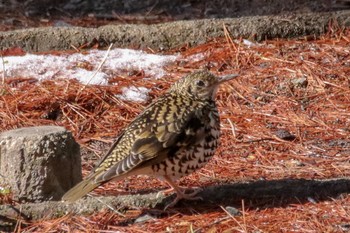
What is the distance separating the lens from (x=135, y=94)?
7.93 metres

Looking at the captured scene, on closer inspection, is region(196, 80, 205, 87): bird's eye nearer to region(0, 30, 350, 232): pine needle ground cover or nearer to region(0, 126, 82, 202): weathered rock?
region(0, 30, 350, 232): pine needle ground cover

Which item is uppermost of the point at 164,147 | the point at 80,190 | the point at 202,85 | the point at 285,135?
the point at 202,85

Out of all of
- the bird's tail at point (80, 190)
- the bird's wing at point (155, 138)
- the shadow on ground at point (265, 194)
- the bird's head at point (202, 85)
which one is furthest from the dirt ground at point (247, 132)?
the bird's head at point (202, 85)

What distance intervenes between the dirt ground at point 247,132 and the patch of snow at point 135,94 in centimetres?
6

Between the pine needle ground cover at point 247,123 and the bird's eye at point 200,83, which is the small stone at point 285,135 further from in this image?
the bird's eye at point 200,83

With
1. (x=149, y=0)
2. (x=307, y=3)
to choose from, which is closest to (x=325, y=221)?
(x=307, y=3)

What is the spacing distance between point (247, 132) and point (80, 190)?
7.00 ft

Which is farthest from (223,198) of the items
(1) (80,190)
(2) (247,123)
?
(2) (247,123)

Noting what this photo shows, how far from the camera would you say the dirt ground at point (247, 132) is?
5.44 m

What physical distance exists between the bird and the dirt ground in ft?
0.55

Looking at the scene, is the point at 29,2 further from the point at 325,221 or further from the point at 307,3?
the point at 325,221

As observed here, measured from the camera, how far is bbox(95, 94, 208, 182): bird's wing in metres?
5.59

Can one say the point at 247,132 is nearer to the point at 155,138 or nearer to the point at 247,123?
the point at 247,123

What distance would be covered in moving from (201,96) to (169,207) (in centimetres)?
80
